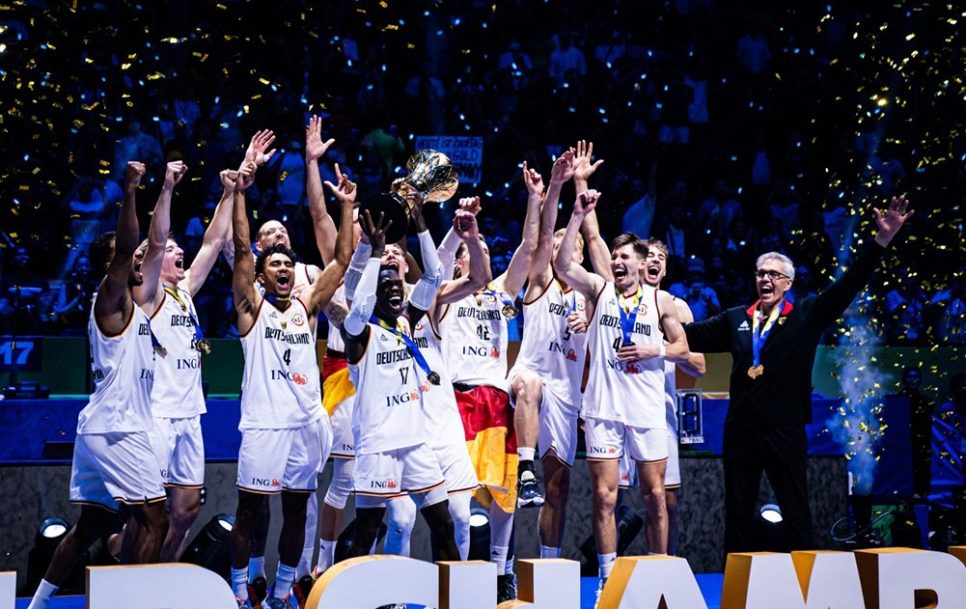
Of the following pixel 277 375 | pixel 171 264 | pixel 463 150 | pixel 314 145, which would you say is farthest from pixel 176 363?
pixel 463 150

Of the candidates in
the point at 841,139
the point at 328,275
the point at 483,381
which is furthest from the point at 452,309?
the point at 841,139

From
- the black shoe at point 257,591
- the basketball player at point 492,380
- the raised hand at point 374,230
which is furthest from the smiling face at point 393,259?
the black shoe at point 257,591

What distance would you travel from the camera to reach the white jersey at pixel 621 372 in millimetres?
7949

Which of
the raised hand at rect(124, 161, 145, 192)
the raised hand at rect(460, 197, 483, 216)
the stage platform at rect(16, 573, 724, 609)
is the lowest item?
the stage platform at rect(16, 573, 724, 609)

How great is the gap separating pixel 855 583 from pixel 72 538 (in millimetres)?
4254

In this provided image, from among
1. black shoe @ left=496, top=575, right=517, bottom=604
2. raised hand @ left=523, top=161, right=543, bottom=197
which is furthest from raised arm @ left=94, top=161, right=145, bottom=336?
black shoe @ left=496, top=575, right=517, bottom=604

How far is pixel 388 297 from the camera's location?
21.7ft

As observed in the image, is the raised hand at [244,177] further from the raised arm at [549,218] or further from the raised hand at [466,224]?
the raised arm at [549,218]

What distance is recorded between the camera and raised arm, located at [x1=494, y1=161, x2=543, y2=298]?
780 centimetres

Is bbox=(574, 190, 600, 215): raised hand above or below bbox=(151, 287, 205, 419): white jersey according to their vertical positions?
above

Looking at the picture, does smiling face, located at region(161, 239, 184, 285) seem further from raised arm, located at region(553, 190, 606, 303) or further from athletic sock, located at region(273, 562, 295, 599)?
raised arm, located at region(553, 190, 606, 303)

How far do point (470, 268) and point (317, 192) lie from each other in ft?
4.43

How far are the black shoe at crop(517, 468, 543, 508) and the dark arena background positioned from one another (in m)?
1.06

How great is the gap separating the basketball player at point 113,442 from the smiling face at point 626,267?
3.06m
